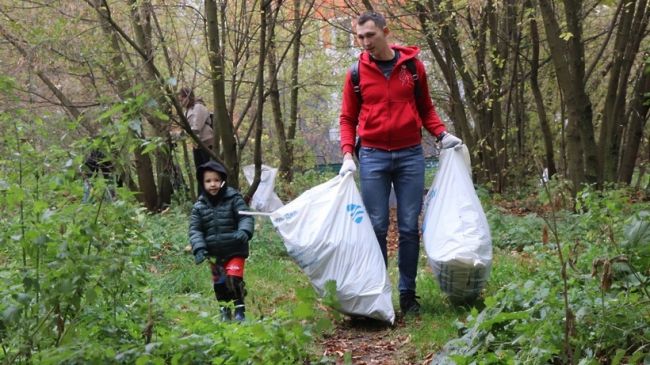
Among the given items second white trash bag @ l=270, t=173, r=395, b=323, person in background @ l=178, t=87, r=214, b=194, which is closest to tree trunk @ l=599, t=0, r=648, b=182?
person in background @ l=178, t=87, r=214, b=194

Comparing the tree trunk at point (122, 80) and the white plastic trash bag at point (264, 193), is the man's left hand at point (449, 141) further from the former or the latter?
the white plastic trash bag at point (264, 193)

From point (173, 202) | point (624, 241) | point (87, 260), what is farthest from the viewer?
point (173, 202)

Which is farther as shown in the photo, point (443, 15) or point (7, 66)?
point (443, 15)

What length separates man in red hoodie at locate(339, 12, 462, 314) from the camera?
500 centimetres

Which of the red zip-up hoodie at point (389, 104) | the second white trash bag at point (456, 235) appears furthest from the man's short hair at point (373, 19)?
the second white trash bag at point (456, 235)

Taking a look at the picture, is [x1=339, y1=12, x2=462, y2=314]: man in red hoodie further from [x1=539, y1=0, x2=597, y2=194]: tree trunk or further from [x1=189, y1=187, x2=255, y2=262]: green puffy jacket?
[x1=539, y1=0, x2=597, y2=194]: tree trunk

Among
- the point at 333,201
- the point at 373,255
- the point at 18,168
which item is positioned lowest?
the point at 373,255

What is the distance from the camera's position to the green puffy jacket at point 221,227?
17.1 feet

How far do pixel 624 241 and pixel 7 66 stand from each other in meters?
9.52

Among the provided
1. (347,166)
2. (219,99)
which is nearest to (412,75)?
(347,166)

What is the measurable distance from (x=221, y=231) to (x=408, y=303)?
1.28m

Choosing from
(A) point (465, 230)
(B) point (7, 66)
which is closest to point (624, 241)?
(A) point (465, 230)

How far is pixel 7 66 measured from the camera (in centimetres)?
1119

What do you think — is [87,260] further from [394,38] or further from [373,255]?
[394,38]
